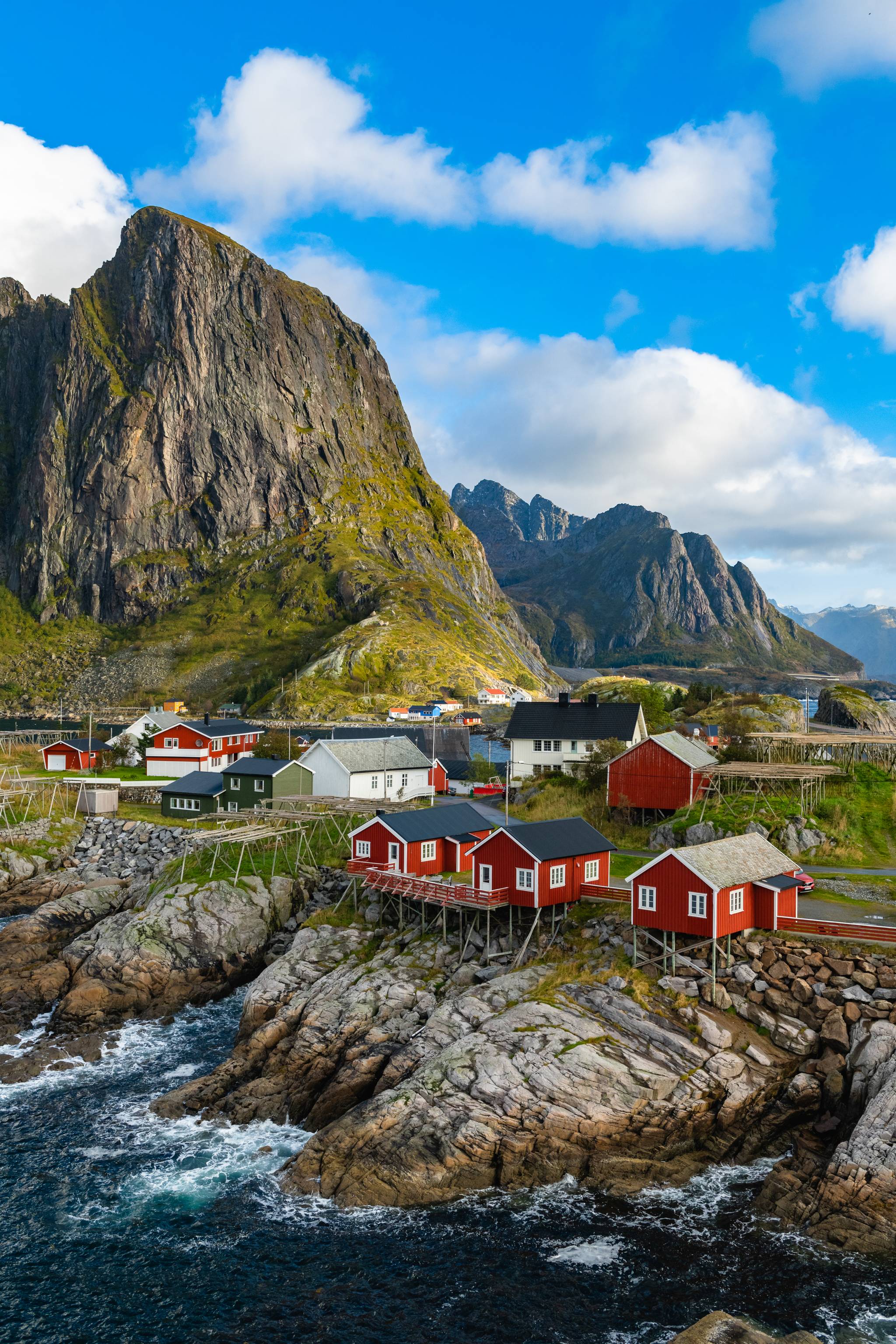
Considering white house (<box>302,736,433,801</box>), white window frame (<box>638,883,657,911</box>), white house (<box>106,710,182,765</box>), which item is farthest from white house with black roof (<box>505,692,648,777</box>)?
white house (<box>106,710,182,765</box>)

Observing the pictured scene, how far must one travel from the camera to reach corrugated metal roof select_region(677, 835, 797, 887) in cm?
3400

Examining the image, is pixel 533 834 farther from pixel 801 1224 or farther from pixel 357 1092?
pixel 801 1224

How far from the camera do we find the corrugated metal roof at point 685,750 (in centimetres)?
5406

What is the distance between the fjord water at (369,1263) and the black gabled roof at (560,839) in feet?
49.3

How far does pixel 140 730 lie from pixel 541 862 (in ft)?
238

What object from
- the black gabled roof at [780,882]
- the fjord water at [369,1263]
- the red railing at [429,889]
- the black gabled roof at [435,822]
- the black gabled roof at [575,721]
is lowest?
the fjord water at [369,1263]

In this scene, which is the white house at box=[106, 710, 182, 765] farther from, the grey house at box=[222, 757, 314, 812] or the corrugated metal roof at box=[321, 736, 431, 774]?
the corrugated metal roof at box=[321, 736, 431, 774]

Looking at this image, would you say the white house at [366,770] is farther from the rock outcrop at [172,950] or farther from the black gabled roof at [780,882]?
the black gabled roof at [780,882]

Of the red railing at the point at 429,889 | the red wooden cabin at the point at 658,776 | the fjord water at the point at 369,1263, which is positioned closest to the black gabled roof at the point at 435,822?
the red railing at the point at 429,889

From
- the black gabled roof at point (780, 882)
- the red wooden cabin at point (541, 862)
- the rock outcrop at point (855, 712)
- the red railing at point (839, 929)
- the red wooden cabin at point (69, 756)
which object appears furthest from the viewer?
the red wooden cabin at point (69, 756)

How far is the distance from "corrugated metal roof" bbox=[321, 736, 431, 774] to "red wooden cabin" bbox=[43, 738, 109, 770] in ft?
121

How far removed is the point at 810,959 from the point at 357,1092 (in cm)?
1811

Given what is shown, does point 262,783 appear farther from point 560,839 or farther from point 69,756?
point 69,756

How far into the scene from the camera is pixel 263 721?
168 meters
